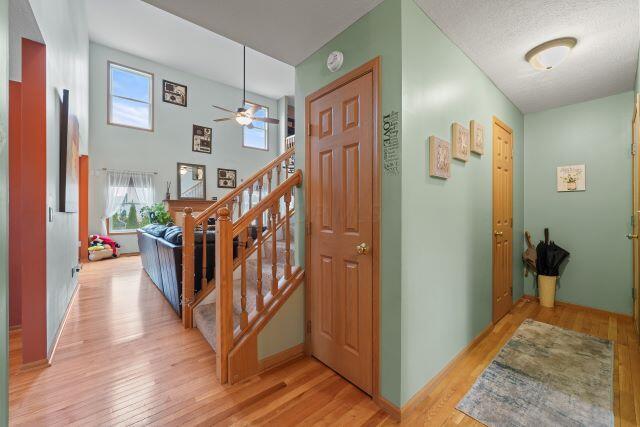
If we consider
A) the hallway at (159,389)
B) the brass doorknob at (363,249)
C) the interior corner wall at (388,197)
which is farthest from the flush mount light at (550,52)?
the hallway at (159,389)

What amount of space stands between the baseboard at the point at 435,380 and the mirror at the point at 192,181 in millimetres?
7212

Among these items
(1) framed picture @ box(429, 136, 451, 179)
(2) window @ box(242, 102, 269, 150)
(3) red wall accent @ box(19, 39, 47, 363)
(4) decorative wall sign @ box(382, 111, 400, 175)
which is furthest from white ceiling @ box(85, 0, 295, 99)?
(1) framed picture @ box(429, 136, 451, 179)

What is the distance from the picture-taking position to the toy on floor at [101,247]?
5.71m

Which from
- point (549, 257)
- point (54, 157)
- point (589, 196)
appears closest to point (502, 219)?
point (549, 257)

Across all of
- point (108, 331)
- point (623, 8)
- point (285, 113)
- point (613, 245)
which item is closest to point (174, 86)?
point (285, 113)

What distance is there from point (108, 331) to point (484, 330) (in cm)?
354

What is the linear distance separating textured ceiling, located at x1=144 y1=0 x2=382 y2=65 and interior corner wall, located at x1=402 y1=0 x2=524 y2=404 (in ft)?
1.42

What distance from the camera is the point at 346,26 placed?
1759 millimetres

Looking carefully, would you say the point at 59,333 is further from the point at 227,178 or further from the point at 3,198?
the point at 227,178

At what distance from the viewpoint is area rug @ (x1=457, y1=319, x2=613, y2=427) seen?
1.52m

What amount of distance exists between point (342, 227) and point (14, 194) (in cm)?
304

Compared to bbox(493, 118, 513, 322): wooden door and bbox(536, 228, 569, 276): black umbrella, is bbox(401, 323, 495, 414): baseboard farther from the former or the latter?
bbox(536, 228, 569, 276): black umbrella

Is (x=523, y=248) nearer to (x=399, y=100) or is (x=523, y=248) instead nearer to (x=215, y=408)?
(x=399, y=100)

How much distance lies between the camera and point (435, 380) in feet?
5.86
